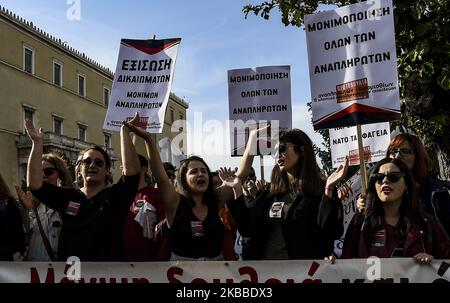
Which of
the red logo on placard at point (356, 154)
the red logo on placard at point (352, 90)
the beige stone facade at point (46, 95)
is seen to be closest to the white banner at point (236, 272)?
the red logo on placard at point (352, 90)

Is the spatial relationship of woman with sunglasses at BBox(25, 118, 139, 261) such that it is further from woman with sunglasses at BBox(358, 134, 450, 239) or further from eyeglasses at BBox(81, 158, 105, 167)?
woman with sunglasses at BBox(358, 134, 450, 239)

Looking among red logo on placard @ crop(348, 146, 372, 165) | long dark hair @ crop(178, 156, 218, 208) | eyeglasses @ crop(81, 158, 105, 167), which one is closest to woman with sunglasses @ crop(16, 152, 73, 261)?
eyeglasses @ crop(81, 158, 105, 167)

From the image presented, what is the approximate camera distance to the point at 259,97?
6902mm

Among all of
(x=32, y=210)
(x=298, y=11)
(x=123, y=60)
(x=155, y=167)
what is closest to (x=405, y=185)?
(x=155, y=167)

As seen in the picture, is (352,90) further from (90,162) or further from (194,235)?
(90,162)

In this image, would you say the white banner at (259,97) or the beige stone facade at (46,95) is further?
the beige stone facade at (46,95)

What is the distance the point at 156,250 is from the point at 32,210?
95 centimetres

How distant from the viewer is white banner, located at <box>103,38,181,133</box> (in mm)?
5367

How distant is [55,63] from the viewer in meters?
42.0

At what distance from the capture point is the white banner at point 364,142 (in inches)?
274

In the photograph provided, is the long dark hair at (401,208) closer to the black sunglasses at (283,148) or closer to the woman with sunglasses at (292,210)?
the woman with sunglasses at (292,210)

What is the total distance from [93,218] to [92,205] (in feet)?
0.37

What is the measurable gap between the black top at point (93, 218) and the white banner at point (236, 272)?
0.12 m
